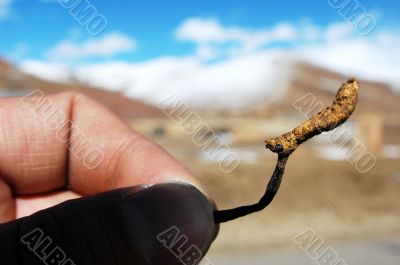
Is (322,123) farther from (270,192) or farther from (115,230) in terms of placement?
(115,230)

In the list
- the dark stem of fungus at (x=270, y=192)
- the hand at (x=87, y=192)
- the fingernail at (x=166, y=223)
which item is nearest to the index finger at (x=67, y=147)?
the hand at (x=87, y=192)

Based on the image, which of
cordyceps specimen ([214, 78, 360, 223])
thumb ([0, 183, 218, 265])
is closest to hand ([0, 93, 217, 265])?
thumb ([0, 183, 218, 265])

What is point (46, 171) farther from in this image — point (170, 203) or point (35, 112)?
point (170, 203)

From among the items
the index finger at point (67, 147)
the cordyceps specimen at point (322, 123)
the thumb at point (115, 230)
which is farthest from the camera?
the index finger at point (67, 147)

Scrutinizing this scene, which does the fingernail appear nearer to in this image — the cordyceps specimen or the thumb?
the thumb

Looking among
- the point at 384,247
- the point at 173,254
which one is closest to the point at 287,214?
the point at 384,247

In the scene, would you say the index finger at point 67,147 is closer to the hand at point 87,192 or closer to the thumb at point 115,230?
the hand at point 87,192

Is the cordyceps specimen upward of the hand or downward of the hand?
upward

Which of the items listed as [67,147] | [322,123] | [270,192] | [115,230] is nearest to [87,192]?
[67,147]
